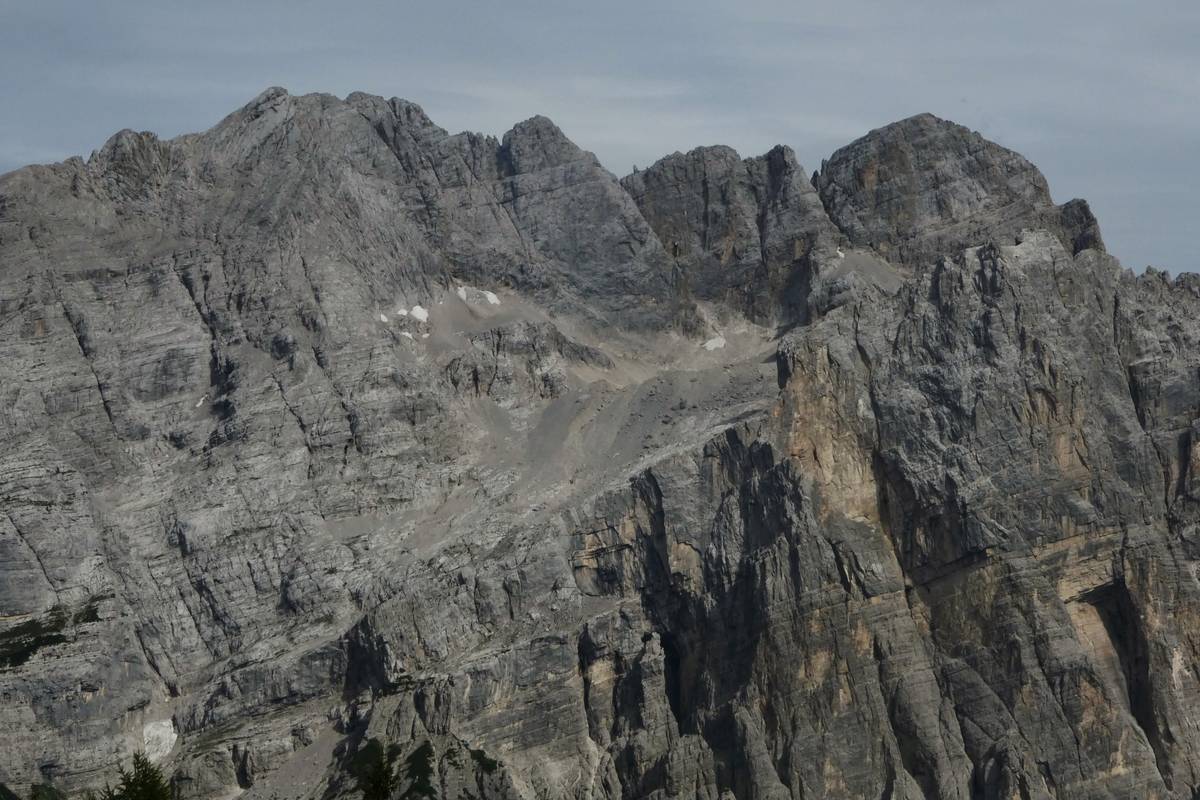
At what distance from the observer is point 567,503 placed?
157 metres

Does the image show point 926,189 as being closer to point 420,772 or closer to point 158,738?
point 420,772

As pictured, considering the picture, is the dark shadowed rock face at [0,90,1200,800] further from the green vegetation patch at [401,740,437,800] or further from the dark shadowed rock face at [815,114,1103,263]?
the dark shadowed rock face at [815,114,1103,263]

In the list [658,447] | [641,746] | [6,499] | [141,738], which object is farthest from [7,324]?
[641,746]

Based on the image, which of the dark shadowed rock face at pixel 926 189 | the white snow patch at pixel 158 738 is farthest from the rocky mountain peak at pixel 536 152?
the white snow patch at pixel 158 738

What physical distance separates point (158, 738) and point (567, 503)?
31.6 meters

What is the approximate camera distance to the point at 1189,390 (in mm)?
148625

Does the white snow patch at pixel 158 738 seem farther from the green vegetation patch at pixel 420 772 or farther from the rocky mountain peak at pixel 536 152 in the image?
the rocky mountain peak at pixel 536 152

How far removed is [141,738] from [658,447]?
40.8 m

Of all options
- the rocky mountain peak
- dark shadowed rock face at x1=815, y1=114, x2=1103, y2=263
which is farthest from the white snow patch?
dark shadowed rock face at x1=815, y1=114, x2=1103, y2=263

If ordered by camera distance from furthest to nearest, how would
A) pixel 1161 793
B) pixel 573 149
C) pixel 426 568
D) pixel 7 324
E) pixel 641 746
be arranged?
pixel 573 149 → pixel 7 324 → pixel 426 568 → pixel 641 746 → pixel 1161 793

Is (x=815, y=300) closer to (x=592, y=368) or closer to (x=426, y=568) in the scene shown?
(x=592, y=368)

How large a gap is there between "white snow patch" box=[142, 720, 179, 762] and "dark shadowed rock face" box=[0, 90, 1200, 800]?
1.88 ft

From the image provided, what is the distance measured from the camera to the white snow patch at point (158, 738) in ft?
491

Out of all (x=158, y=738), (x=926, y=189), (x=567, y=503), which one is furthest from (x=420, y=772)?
(x=926, y=189)
